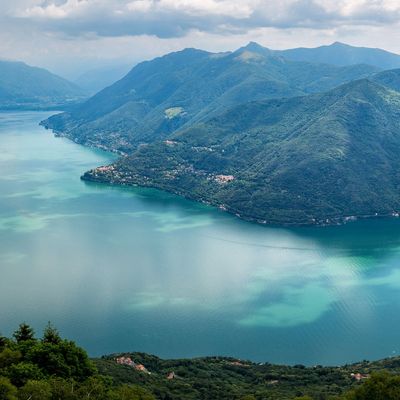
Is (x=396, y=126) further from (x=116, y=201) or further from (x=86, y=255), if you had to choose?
(x=86, y=255)

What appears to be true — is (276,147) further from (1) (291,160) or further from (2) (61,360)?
(2) (61,360)

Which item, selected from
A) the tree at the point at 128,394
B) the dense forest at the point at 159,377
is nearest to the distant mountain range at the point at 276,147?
the dense forest at the point at 159,377

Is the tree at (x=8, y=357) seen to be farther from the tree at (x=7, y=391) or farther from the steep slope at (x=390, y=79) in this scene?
the steep slope at (x=390, y=79)

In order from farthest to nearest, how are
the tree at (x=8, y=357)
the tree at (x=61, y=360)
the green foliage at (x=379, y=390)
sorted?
the tree at (x=61, y=360) → the tree at (x=8, y=357) → the green foliage at (x=379, y=390)

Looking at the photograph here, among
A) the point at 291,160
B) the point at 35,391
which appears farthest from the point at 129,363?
the point at 291,160

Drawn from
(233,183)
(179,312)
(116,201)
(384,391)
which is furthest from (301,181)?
(384,391)
